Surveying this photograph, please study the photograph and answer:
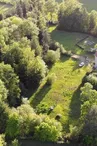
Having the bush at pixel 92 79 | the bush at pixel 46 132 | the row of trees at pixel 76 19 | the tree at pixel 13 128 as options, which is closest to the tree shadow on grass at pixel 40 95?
the bush at pixel 92 79

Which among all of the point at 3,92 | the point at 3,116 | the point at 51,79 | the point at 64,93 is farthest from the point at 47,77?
the point at 3,116

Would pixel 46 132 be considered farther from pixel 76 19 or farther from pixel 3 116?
pixel 76 19

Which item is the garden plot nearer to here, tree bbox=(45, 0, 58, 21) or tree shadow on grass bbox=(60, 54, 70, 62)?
tree shadow on grass bbox=(60, 54, 70, 62)

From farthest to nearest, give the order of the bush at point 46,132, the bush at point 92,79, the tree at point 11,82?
the bush at point 92,79
the tree at point 11,82
the bush at point 46,132

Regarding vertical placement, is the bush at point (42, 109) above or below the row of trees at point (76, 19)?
below

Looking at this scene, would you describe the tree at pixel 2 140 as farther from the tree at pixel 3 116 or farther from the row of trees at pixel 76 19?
the row of trees at pixel 76 19

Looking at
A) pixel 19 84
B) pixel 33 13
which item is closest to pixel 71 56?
pixel 33 13

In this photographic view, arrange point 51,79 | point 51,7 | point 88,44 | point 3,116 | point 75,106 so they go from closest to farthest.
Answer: point 3,116, point 75,106, point 51,79, point 88,44, point 51,7

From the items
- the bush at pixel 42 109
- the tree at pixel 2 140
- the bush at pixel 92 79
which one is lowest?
the tree at pixel 2 140

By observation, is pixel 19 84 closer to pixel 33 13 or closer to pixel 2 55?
pixel 2 55
